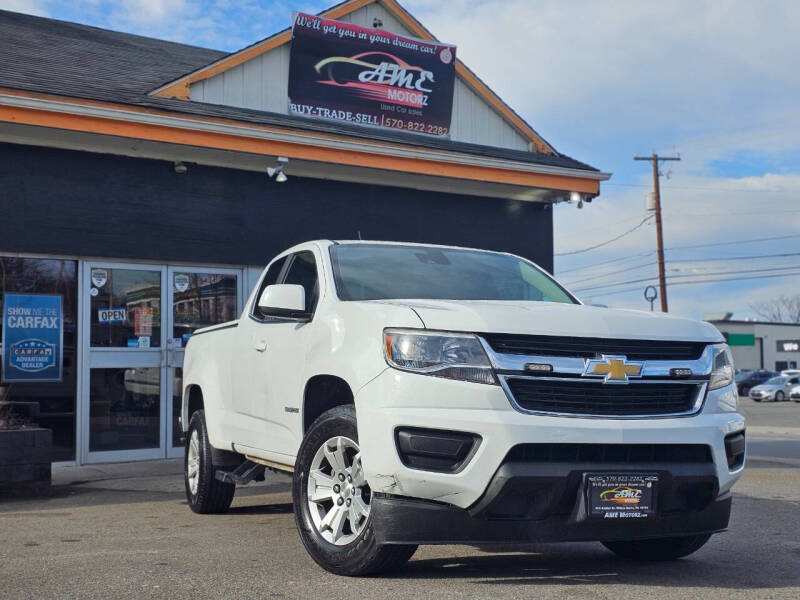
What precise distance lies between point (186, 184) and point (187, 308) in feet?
5.08

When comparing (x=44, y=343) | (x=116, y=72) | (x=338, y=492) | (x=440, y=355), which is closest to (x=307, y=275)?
(x=338, y=492)

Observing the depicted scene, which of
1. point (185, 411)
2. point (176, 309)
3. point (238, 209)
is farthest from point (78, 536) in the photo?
point (238, 209)

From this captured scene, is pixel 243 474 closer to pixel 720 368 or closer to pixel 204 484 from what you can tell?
pixel 204 484

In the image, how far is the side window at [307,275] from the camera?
6.17 meters

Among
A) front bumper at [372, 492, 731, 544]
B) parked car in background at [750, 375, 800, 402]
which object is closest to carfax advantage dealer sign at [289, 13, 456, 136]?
front bumper at [372, 492, 731, 544]

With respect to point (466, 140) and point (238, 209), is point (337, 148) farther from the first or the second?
point (466, 140)

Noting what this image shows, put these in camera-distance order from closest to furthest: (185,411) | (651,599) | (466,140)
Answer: (651,599) < (185,411) < (466,140)

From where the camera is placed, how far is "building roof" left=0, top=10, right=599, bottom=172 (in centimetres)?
1146

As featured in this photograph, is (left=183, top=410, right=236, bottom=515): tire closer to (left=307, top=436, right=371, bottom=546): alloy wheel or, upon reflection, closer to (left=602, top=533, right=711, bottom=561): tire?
(left=307, top=436, right=371, bottom=546): alloy wheel

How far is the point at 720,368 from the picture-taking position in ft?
17.3

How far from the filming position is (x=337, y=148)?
1248 cm

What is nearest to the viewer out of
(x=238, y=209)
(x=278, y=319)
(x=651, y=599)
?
(x=651, y=599)

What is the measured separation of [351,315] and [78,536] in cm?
275

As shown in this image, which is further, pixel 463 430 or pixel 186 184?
pixel 186 184
